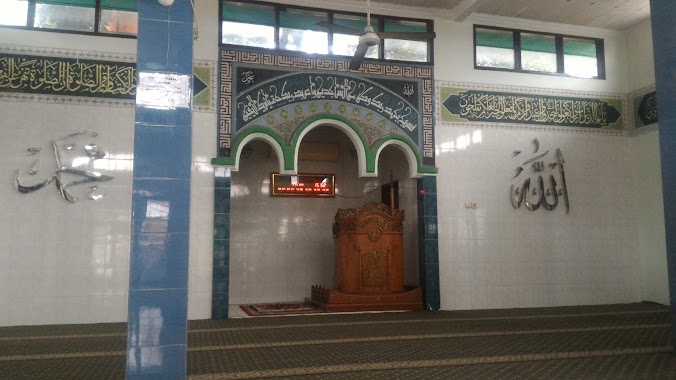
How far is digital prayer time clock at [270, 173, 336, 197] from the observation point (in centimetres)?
777

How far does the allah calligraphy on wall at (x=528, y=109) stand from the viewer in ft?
22.8

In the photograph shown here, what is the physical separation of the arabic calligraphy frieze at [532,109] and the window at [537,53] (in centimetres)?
36

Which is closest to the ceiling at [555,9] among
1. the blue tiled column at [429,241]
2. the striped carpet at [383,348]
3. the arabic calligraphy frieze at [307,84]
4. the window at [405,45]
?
the window at [405,45]

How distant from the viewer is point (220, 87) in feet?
20.4

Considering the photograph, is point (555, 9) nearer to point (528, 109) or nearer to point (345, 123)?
point (528, 109)

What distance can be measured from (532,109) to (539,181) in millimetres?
907

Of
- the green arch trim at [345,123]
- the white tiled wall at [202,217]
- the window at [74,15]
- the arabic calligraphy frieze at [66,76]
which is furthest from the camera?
the green arch trim at [345,123]

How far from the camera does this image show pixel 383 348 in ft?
13.9

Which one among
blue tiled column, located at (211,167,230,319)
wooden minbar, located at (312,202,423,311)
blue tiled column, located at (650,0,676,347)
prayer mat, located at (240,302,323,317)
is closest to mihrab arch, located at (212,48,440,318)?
blue tiled column, located at (211,167,230,319)

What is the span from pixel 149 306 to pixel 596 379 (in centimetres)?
250

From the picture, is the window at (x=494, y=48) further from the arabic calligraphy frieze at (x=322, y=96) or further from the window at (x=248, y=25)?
the window at (x=248, y=25)

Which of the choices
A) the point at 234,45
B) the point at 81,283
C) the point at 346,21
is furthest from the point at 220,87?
the point at 81,283

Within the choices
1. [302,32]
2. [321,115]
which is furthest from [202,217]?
[302,32]

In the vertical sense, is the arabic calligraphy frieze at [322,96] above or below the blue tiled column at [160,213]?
above
